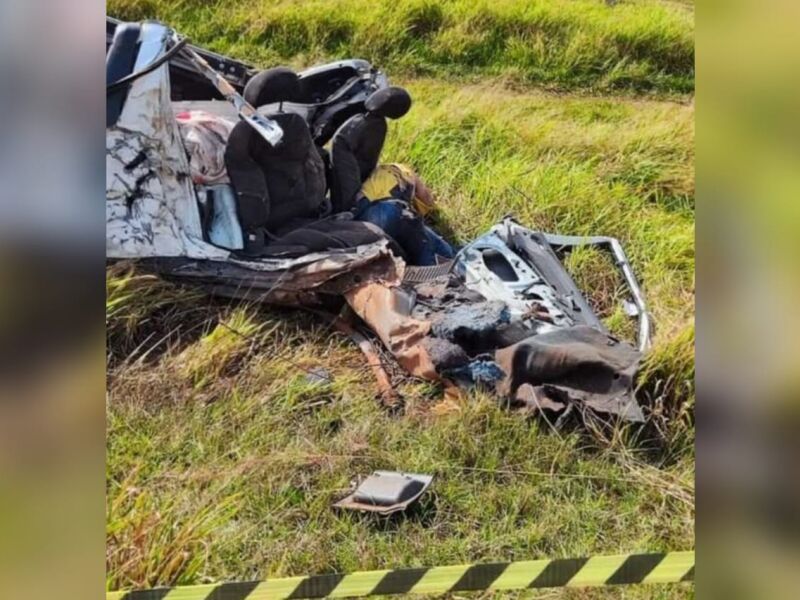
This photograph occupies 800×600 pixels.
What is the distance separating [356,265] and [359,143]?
0.33 metres

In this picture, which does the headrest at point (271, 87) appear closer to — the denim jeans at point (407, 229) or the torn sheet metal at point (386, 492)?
the denim jeans at point (407, 229)

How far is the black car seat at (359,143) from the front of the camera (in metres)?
2.35

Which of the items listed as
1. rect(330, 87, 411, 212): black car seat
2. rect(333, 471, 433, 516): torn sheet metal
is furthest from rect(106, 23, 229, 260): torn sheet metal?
rect(333, 471, 433, 516): torn sheet metal

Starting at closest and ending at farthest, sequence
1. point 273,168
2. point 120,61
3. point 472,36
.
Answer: point 120,61, point 273,168, point 472,36

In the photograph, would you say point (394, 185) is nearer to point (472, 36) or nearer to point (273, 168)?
point (273, 168)

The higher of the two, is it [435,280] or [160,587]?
[435,280]

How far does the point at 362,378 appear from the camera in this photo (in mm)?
2314

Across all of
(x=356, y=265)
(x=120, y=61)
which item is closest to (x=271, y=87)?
(x=120, y=61)

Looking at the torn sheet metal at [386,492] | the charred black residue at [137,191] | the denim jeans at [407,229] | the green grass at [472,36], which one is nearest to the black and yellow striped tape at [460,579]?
the torn sheet metal at [386,492]

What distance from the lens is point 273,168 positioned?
2283 mm

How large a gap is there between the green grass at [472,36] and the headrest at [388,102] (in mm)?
56
